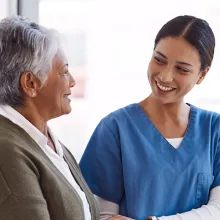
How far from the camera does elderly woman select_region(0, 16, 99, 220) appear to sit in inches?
41.7

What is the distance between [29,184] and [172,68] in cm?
65

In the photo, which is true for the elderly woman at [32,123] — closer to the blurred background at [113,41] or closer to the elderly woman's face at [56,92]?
the elderly woman's face at [56,92]

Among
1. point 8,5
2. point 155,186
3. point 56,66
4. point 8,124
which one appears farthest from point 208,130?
point 8,5

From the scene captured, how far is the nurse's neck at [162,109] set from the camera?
160 cm

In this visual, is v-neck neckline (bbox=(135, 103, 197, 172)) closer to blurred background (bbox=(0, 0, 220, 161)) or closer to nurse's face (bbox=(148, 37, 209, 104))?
nurse's face (bbox=(148, 37, 209, 104))

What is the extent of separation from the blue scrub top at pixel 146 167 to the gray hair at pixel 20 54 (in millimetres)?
419

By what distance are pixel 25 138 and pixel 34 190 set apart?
0.53 ft

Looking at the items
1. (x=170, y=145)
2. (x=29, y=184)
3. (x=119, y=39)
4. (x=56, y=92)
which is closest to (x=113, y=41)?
(x=119, y=39)

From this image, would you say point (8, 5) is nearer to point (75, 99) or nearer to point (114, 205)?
point (75, 99)

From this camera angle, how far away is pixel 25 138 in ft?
3.88

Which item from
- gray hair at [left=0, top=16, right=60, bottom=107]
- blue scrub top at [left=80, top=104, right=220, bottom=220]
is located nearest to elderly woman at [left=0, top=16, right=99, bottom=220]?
gray hair at [left=0, top=16, right=60, bottom=107]

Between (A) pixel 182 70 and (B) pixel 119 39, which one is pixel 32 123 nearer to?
(A) pixel 182 70

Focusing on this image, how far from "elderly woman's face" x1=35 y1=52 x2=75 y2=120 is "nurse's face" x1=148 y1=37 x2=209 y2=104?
0.35m

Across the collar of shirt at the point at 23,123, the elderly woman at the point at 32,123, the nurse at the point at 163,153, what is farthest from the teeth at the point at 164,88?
the collar of shirt at the point at 23,123
